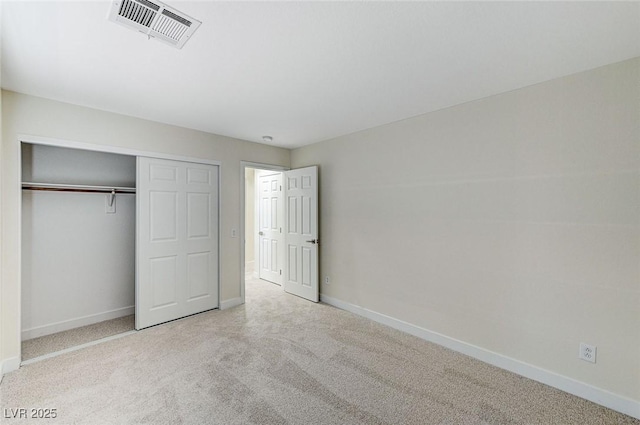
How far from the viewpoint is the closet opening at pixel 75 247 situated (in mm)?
2984

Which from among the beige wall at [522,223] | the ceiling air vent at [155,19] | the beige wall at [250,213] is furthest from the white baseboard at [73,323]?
the ceiling air vent at [155,19]

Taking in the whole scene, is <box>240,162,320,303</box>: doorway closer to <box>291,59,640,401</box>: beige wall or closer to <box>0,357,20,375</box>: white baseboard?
<box>291,59,640,401</box>: beige wall

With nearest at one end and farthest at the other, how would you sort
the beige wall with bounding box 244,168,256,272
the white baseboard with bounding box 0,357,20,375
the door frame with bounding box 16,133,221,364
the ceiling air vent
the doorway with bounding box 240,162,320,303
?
the ceiling air vent
the white baseboard with bounding box 0,357,20,375
the door frame with bounding box 16,133,221,364
the doorway with bounding box 240,162,320,303
the beige wall with bounding box 244,168,256,272

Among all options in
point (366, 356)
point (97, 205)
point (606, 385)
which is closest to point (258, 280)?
point (97, 205)

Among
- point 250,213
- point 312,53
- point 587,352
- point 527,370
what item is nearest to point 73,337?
point 250,213

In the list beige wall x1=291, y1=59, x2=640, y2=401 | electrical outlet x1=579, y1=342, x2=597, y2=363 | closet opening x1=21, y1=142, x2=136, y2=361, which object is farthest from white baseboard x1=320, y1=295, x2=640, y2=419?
closet opening x1=21, y1=142, x2=136, y2=361

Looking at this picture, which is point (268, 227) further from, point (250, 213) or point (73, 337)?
point (73, 337)

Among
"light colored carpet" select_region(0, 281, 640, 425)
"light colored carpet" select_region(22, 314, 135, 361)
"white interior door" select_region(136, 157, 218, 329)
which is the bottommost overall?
"light colored carpet" select_region(0, 281, 640, 425)

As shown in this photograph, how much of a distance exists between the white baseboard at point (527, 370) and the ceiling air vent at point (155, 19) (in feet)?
11.2

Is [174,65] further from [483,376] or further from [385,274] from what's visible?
Answer: [483,376]

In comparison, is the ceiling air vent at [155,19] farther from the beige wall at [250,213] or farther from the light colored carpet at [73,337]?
the beige wall at [250,213]

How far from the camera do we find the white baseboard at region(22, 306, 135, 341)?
3.01 metres

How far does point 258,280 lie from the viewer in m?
5.57

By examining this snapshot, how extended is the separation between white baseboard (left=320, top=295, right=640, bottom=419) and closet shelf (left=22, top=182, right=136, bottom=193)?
11.8 feet
